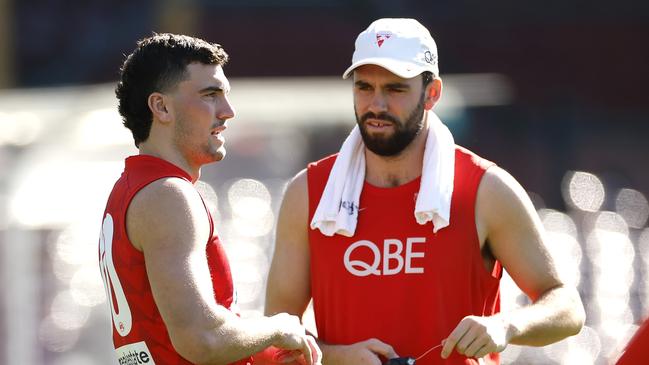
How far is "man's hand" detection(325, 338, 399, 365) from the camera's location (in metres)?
4.13

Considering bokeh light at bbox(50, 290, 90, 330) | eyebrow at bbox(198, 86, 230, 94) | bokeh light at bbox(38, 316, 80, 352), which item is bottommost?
bokeh light at bbox(38, 316, 80, 352)

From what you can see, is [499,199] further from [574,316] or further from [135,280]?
[135,280]

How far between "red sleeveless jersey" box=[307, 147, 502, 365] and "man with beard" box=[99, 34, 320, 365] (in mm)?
308

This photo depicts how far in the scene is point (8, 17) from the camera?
15.0 metres

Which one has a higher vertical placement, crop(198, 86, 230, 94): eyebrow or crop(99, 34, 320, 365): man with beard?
crop(198, 86, 230, 94): eyebrow

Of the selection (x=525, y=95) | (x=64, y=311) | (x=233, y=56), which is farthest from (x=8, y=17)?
(x=64, y=311)

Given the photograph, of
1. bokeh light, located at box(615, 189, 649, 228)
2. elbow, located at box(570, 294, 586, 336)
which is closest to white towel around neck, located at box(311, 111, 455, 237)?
elbow, located at box(570, 294, 586, 336)

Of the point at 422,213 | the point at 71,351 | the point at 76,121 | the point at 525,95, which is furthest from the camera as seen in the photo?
the point at 525,95

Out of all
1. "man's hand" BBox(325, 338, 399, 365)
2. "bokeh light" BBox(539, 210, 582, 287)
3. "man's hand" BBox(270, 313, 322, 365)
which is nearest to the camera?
"man's hand" BBox(270, 313, 322, 365)

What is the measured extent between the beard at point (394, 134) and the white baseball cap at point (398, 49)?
12 cm

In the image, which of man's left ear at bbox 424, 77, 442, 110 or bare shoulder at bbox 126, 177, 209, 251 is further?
man's left ear at bbox 424, 77, 442, 110

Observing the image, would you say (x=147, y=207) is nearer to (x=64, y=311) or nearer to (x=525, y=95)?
(x=64, y=311)

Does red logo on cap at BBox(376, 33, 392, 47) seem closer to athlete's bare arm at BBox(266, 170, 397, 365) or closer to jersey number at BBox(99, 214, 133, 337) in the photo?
athlete's bare arm at BBox(266, 170, 397, 365)

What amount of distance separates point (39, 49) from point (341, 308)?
11172 mm
